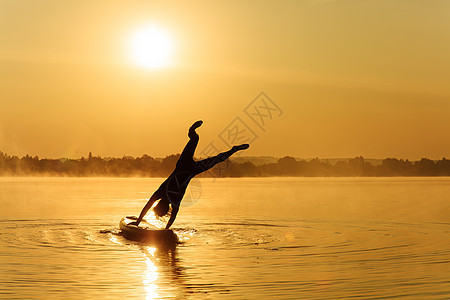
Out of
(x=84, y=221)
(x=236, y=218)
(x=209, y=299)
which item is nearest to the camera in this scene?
(x=209, y=299)

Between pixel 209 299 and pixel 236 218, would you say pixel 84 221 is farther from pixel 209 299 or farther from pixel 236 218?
pixel 209 299

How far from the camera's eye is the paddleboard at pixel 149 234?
1073 inches

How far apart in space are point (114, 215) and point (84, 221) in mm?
5426

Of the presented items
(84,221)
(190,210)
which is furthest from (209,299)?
(190,210)

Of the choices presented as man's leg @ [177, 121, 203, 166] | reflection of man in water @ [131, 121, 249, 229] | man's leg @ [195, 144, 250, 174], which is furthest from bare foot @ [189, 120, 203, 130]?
man's leg @ [195, 144, 250, 174]

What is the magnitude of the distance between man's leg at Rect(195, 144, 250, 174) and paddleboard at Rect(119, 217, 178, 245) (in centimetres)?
280

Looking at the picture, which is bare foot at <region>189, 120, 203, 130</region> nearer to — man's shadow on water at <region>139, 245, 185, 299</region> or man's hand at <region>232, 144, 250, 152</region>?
man's hand at <region>232, 144, 250, 152</region>

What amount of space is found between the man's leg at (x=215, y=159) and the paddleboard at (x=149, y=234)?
2.80m

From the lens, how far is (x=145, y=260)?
22812mm

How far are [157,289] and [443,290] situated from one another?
6.92 m

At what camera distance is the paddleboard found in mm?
27266

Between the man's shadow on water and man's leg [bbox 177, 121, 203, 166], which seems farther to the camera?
man's leg [bbox 177, 121, 203, 166]

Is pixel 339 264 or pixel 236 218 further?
pixel 236 218

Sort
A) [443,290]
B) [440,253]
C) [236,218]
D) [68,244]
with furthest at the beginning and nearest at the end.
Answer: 1. [236,218]
2. [68,244]
3. [440,253]
4. [443,290]
